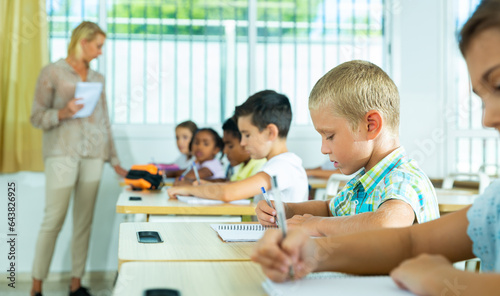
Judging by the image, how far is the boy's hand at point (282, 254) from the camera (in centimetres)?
73

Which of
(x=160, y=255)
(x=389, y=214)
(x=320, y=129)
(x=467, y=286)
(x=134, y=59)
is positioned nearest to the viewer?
(x=467, y=286)

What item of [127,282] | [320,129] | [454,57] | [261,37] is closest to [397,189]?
[320,129]

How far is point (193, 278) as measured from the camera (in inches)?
32.6

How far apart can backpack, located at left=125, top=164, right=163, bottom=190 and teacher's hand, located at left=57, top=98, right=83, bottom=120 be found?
24.5 inches

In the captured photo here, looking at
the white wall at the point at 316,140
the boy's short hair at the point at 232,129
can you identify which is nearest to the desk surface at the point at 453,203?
the boy's short hair at the point at 232,129

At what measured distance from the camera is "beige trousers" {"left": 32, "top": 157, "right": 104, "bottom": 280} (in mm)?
3600

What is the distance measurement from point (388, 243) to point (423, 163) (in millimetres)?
4056

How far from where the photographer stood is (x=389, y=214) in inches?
45.3

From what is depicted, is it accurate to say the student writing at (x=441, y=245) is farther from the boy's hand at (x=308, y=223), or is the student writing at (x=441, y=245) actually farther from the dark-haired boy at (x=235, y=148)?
the dark-haired boy at (x=235, y=148)

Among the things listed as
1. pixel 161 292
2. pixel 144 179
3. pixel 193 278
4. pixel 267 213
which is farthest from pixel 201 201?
pixel 161 292

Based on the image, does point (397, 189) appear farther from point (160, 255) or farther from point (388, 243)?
point (160, 255)

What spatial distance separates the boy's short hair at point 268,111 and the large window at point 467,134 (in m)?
2.63

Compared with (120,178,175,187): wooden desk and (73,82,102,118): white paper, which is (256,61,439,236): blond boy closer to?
(120,178,175,187): wooden desk

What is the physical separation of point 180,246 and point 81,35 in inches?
111
